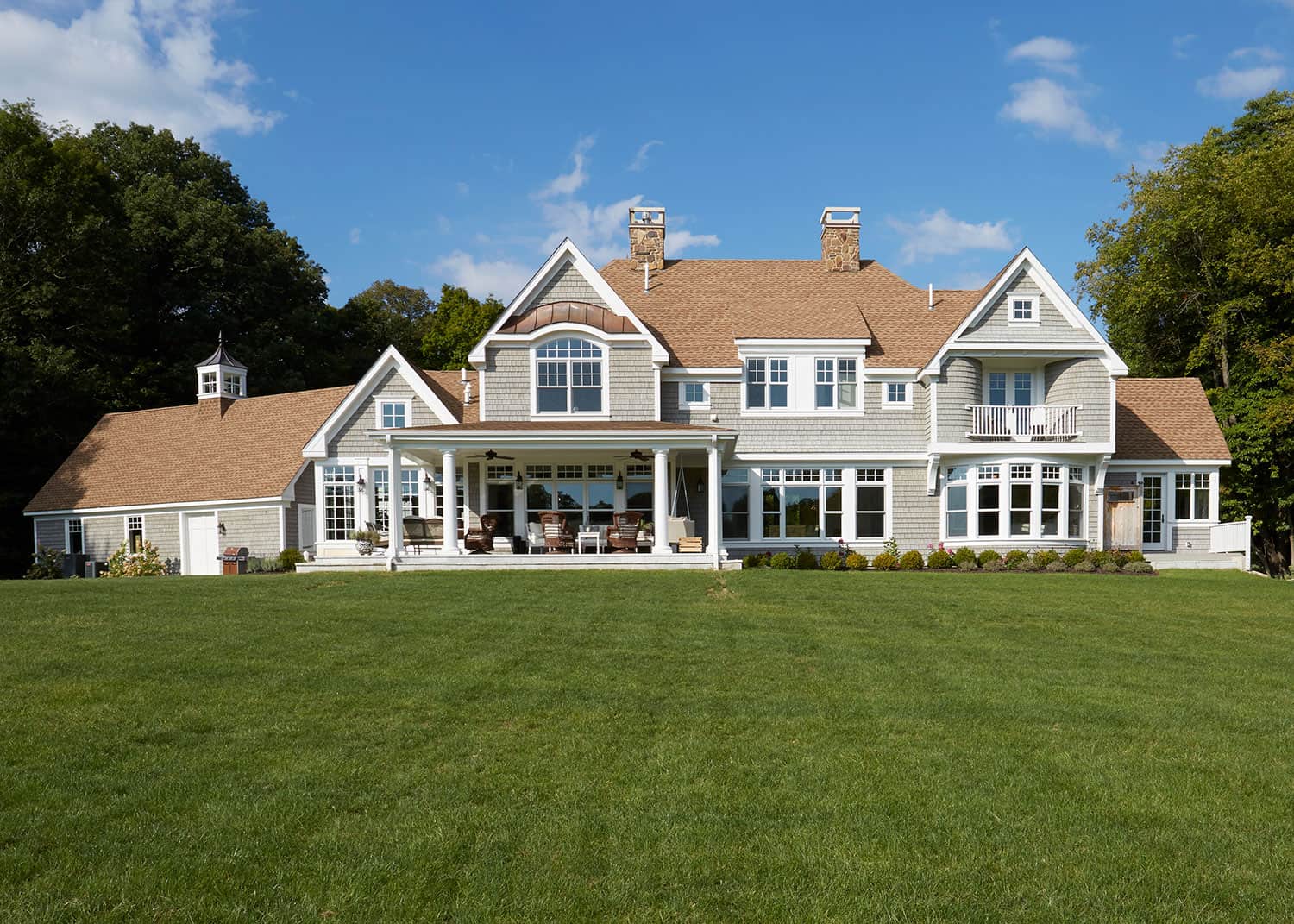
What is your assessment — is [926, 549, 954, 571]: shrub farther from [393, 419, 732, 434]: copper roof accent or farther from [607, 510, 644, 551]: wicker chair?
[607, 510, 644, 551]: wicker chair

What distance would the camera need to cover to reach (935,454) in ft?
83.5

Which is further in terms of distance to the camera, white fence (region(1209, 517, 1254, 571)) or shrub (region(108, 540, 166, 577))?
shrub (region(108, 540, 166, 577))

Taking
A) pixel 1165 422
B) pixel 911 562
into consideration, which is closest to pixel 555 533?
pixel 911 562

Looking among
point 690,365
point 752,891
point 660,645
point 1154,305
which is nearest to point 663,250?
point 690,365

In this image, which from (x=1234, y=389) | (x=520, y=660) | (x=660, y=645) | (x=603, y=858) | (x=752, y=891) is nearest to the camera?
(x=752, y=891)

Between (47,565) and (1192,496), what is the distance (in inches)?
1268

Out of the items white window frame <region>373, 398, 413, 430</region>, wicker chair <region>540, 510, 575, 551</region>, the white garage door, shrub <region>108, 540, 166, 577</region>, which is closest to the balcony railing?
wicker chair <region>540, 510, 575, 551</region>

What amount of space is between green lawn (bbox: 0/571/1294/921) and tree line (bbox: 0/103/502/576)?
79.7ft

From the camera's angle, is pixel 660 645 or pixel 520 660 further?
pixel 660 645

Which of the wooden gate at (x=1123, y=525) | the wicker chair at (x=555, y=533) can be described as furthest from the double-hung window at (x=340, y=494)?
the wooden gate at (x=1123, y=525)

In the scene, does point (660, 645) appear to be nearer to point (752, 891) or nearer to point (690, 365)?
point (752, 891)

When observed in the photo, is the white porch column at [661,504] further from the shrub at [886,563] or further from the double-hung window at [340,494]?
the double-hung window at [340,494]

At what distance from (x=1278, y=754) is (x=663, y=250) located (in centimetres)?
2512

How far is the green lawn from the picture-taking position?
512cm
